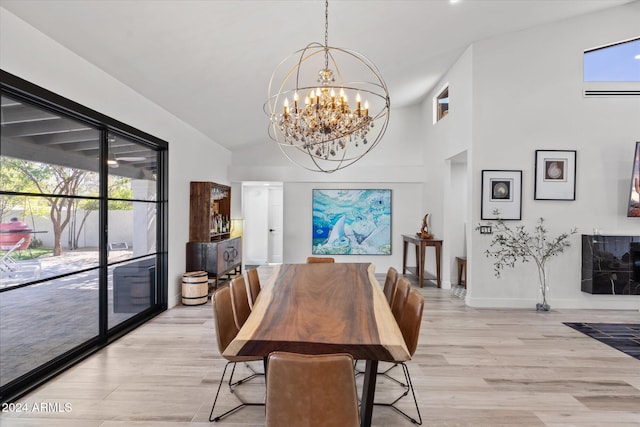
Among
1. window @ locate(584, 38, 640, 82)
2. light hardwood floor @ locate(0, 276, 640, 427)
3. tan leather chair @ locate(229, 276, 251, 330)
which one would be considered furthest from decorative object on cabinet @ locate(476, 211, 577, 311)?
tan leather chair @ locate(229, 276, 251, 330)

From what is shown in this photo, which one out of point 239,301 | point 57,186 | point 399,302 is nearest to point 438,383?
point 399,302

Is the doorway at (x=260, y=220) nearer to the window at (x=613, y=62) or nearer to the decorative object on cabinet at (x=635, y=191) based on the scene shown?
the window at (x=613, y=62)

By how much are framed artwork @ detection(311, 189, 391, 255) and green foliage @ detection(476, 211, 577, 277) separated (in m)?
2.91

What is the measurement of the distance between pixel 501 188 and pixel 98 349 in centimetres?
511

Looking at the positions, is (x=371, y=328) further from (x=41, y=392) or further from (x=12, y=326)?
(x=12, y=326)

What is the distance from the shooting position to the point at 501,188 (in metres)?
5.07

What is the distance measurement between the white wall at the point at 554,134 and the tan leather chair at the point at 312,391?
4153mm

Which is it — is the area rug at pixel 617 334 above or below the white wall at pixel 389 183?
below

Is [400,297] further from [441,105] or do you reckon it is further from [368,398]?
[441,105]

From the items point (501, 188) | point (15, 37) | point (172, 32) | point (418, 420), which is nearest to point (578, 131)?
point (501, 188)

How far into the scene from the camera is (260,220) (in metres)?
8.74

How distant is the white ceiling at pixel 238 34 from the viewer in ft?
8.84

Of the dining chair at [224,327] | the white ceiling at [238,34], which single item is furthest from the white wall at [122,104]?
the dining chair at [224,327]

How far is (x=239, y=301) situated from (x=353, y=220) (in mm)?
5284
